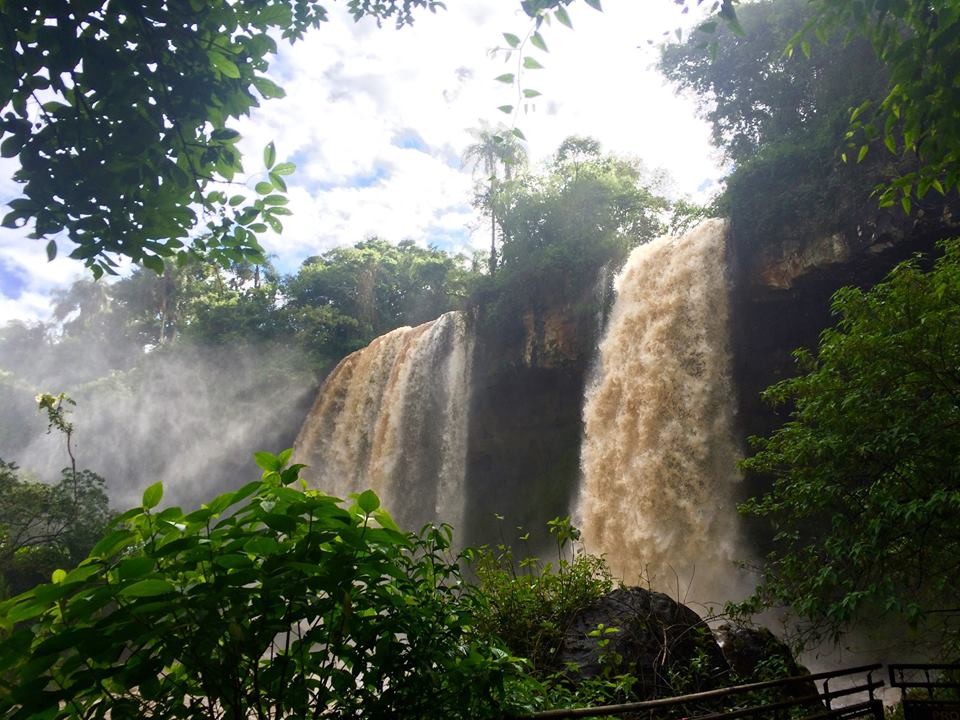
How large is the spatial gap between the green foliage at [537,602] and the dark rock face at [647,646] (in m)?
0.13

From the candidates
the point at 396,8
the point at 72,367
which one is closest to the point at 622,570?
the point at 396,8

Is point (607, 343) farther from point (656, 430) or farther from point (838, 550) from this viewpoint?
point (838, 550)

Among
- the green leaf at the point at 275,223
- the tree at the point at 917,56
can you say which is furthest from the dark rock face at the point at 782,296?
the green leaf at the point at 275,223

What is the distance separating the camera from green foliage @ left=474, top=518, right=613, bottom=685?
536 cm

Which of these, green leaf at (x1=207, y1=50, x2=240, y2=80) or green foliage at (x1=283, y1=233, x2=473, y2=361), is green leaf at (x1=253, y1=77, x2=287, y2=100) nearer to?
green leaf at (x1=207, y1=50, x2=240, y2=80)

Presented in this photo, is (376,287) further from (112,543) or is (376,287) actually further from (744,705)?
(112,543)

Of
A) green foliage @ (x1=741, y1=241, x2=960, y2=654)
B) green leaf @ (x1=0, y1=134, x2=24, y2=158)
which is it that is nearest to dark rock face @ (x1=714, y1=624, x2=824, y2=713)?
green foliage @ (x1=741, y1=241, x2=960, y2=654)

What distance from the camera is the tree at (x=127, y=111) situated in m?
2.22

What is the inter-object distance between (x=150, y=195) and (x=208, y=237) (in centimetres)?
65

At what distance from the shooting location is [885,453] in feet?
17.4

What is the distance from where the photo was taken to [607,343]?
14930mm

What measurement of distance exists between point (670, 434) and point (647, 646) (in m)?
7.34

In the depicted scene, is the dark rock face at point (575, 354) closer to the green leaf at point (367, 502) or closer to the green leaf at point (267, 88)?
the green leaf at point (267, 88)

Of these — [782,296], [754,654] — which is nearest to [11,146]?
[754,654]
